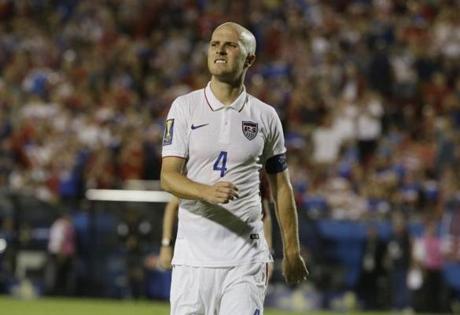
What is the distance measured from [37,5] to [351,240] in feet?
33.7

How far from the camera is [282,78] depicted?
766 inches

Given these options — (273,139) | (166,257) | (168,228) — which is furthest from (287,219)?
(168,228)

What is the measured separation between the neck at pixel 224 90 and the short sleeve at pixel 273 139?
9.2 inches

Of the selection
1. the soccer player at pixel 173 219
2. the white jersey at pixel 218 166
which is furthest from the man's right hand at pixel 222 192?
the soccer player at pixel 173 219

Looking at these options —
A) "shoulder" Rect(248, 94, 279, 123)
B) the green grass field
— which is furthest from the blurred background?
"shoulder" Rect(248, 94, 279, 123)

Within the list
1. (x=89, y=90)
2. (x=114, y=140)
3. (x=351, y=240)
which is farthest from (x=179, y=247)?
(x=89, y=90)

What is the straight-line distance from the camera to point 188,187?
561cm

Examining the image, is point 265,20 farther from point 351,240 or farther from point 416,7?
point 351,240

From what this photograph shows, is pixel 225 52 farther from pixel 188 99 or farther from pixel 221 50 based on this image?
pixel 188 99

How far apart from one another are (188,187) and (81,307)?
1058 cm

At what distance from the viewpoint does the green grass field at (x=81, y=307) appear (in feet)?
49.2

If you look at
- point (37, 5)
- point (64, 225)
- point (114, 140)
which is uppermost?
point (37, 5)

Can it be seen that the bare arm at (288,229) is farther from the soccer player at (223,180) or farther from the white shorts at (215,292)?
the white shorts at (215,292)

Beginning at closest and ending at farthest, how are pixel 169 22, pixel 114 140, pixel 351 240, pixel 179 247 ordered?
pixel 179 247, pixel 351 240, pixel 114 140, pixel 169 22
